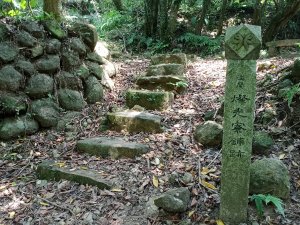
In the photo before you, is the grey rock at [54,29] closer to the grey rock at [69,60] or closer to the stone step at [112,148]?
the grey rock at [69,60]

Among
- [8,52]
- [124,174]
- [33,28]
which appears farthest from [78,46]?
[124,174]

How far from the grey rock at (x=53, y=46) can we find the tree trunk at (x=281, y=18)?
6.66m

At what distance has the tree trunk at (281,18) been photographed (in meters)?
8.90

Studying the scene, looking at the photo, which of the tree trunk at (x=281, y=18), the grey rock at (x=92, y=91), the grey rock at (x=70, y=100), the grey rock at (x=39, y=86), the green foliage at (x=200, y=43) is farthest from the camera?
the green foliage at (x=200, y=43)

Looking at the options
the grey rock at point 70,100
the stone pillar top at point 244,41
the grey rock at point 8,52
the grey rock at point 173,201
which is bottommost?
the grey rock at point 173,201

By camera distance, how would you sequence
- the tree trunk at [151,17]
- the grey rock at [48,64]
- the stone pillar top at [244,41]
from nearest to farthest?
the stone pillar top at [244,41]
the grey rock at [48,64]
the tree trunk at [151,17]

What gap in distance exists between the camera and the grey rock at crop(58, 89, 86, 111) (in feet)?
17.6

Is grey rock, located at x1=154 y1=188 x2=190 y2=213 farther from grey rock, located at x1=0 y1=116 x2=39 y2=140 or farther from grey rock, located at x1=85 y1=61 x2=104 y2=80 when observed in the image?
grey rock, located at x1=85 y1=61 x2=104 y2=80

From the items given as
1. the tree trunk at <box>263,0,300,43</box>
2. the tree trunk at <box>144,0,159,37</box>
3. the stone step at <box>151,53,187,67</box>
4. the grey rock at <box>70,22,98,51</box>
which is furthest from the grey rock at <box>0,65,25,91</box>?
the tree trunk at <box>263,0,300,43</box>

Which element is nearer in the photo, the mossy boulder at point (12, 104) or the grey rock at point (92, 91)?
the mossy boulder at point (12, 104)

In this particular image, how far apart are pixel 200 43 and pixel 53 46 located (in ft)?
18.6

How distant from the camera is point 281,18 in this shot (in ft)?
31.1

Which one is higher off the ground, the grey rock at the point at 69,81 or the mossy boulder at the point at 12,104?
the grey rock at the point at 69,81

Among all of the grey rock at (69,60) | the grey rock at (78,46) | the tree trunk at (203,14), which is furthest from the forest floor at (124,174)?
the tree trunk at (203,14)
